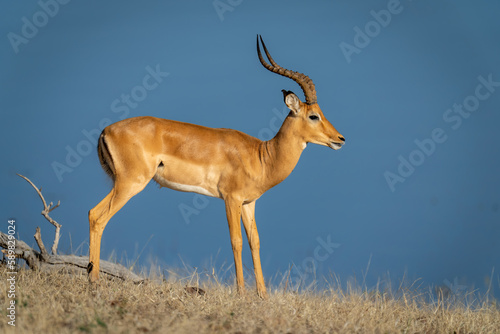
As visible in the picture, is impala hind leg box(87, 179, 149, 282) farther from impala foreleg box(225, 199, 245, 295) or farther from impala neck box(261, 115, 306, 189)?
impala neck box(261, 115, 306, 189)

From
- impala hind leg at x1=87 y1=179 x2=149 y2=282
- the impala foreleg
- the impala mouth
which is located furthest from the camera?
the impala mouth

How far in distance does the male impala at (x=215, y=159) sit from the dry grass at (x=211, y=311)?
0.70 m

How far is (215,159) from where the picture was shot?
8.62 m

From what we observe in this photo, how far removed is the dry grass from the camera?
18.8ft

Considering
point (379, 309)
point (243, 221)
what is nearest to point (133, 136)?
point (243, 221)

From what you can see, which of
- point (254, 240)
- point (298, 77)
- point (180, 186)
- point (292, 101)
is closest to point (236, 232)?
point (254, 240)

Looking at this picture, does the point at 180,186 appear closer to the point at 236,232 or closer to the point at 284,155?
the point at 236,232

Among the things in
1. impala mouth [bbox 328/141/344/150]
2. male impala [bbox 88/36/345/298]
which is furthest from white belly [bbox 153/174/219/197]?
impala mouth [bbox 328/141/344/150]

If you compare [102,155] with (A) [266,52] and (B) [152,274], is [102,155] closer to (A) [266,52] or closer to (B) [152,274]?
(B) [152,274]

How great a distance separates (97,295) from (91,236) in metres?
1.20

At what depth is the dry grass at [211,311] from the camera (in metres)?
5.73

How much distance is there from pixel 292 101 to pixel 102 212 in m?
3.34

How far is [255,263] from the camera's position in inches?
337

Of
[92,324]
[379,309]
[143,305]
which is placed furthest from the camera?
[379,309]
